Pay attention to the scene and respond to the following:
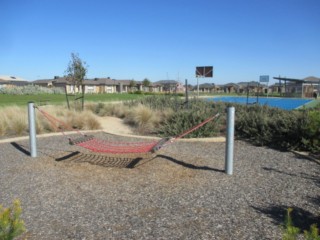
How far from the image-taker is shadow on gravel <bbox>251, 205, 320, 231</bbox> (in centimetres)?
346

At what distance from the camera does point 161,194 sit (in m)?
4.42

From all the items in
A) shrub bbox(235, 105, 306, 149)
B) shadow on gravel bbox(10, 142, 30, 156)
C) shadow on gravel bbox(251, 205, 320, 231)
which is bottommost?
shadow on gravel bbox(10, 142, 30, 156)

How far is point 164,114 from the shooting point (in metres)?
11.3

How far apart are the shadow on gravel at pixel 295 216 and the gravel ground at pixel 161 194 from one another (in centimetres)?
1

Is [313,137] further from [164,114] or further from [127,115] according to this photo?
[127,115]

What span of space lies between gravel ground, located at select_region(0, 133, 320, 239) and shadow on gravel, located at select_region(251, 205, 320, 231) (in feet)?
0.04

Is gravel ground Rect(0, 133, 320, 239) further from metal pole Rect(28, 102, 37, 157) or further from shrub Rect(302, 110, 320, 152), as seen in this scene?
shrub Rect(302, 110, 320, 152)

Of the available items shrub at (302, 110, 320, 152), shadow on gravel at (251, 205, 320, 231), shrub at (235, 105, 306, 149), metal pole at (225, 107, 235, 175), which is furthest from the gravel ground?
shrub at (235, 105, 306, 149)

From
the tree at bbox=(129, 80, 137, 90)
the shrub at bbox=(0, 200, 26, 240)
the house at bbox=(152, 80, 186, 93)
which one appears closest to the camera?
the shrub at bbox=(0, 200, 26, 240)

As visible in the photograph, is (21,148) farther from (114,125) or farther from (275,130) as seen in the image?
(275,130)

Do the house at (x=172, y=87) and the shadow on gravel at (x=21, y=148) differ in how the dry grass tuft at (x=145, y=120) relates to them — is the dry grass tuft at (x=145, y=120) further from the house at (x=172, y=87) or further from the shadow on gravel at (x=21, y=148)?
the house at (x=172, y=87)

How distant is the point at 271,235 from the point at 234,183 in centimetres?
170

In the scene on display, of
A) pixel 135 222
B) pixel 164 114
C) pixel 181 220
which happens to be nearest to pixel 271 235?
pixel 181 220

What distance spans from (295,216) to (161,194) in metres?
1.67
